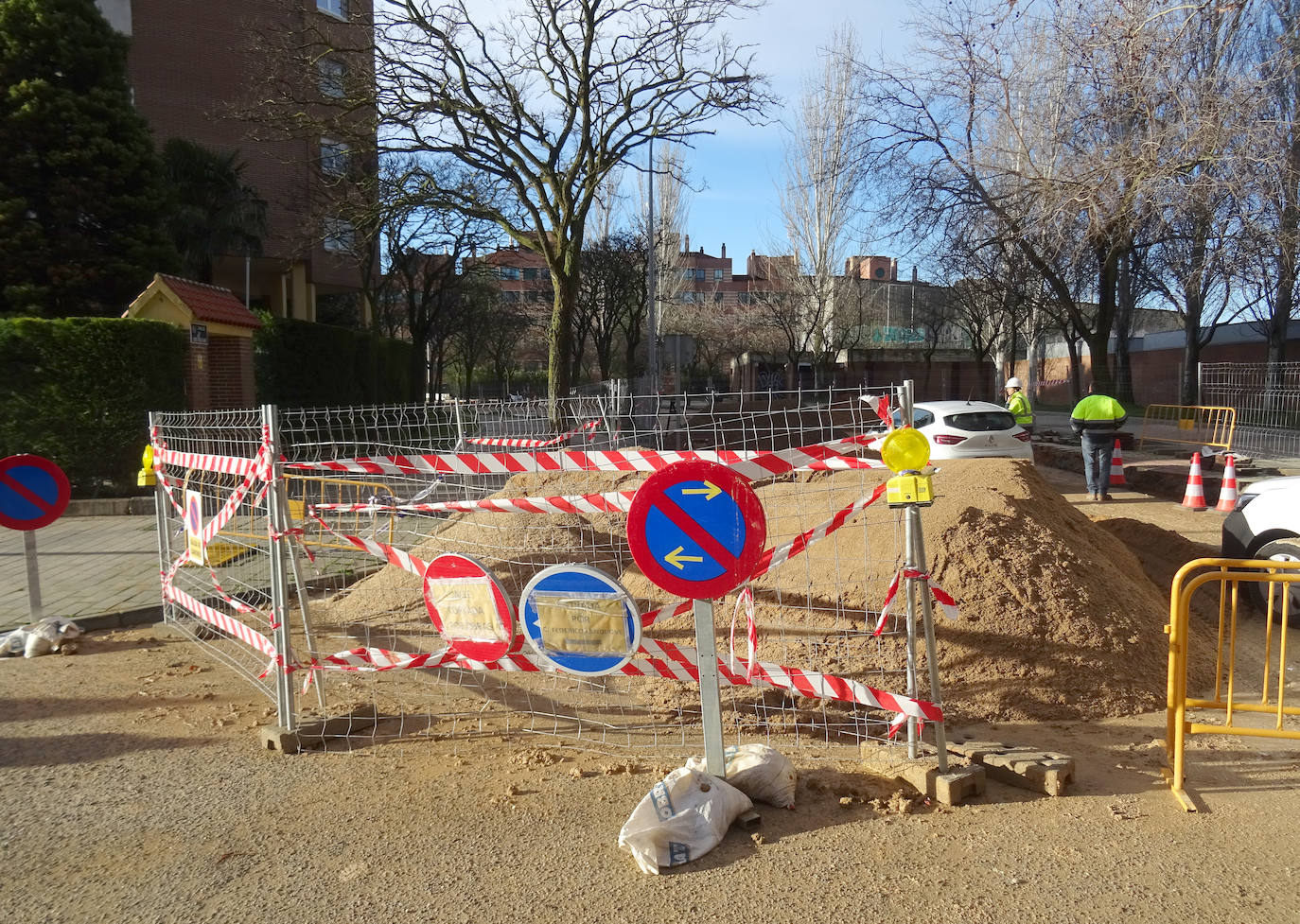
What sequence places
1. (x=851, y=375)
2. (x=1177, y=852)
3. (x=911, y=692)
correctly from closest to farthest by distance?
1. (x=1177, y=852)
2. (x=911, y=692)
3. (x=851, y=375)

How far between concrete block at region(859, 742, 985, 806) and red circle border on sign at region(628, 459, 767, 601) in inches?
50.3

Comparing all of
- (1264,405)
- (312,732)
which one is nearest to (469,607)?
(312,732)

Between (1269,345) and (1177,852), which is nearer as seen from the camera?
(1177,852)

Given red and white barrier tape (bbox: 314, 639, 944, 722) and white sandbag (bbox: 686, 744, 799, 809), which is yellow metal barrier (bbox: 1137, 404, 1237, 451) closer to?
red and white barrier tape (bbox: 314, 639, 944, 722)

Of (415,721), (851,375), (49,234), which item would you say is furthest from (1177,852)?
(851,375)

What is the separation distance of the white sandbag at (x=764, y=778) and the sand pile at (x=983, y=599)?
1383 mm

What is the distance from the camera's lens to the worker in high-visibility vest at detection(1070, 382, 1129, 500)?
517 inches

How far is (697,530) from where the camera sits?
3496 mm

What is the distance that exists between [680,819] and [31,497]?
239 inches

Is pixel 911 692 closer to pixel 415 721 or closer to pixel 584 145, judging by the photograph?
pixel 415 721

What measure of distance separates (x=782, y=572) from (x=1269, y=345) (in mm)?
34680

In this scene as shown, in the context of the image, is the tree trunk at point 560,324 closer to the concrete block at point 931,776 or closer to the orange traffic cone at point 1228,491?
the orange traffic cone at point 1228,491

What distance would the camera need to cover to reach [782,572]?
20.3 feet

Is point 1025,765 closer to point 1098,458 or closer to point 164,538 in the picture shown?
point 164,538
